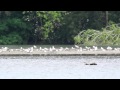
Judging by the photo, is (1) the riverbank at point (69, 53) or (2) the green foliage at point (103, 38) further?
(2) the green foliage at point (103, 38)

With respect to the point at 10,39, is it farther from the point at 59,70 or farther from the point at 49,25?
the point at 59,70

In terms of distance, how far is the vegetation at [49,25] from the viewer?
35.8 metres

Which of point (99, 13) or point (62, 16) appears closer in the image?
point (99, 13)

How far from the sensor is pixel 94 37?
25.6m

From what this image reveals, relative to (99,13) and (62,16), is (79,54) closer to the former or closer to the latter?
(99,13)

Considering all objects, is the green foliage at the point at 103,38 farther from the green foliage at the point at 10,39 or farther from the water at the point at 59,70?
the green foliage at the point at 10,39

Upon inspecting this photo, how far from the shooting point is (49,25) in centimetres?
3734

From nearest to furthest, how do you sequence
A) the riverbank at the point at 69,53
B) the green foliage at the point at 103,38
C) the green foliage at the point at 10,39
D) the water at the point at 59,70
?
the water at the point at 59,70 < the riverbank at the point at 69,53 < the green foliage at the point at 103,38 < the green foliage at the point at 10,39

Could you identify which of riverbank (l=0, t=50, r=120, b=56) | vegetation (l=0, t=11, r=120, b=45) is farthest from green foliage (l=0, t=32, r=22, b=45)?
riverbank (l=0, t=50, r=120, b=56)

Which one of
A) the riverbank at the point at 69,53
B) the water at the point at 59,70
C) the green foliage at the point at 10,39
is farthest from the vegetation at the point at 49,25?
the water at the point at 59,70

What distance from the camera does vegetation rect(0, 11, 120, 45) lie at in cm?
3584
